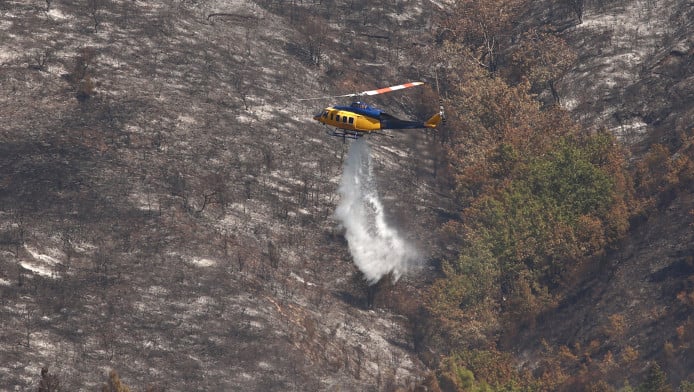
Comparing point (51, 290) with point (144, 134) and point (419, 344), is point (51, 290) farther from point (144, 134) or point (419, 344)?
point (419, 344)

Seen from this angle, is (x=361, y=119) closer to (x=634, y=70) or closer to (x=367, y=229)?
(x=367, y=229)

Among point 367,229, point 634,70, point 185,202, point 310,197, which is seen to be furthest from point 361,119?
point 634,70

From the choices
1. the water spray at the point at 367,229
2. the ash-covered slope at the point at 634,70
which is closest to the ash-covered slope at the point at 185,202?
the water spray at the point at 367,229

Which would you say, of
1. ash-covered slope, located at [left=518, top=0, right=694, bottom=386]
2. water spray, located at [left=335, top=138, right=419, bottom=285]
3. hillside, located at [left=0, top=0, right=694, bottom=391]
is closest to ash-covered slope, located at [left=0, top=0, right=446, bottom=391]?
hillside, located at [left=0, top=0, right=694, bottom=391]

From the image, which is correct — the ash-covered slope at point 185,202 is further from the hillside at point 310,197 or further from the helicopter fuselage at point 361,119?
the helicopter fuselage at point 361,119

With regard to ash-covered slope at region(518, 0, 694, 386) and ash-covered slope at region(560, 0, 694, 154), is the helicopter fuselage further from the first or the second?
ash-covered slope at region(560, 0, 694, 154)

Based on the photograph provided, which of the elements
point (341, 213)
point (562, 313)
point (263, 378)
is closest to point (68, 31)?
point (341, 213)
